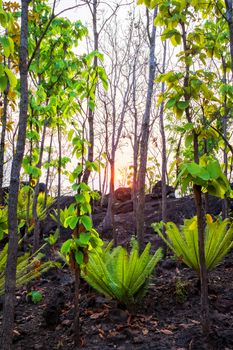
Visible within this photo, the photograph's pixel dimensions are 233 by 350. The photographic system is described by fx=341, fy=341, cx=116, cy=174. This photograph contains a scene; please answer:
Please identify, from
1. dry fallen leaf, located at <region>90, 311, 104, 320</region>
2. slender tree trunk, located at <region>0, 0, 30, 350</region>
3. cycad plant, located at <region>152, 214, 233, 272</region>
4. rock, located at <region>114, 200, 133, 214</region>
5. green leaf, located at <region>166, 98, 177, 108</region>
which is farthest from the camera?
rock, located at <region>114, 200, 133, 214</region>

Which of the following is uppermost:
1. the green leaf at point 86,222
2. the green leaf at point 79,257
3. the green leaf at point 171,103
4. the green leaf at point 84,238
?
the green leaf at point 171,103

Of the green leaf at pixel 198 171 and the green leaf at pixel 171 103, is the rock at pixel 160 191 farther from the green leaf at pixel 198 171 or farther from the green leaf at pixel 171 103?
the green leaf at pixel 198 171

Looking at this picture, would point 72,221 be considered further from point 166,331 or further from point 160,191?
point 160,191

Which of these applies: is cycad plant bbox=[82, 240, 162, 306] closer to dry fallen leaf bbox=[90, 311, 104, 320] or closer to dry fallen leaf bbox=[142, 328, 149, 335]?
dry fallen leaf bbox=[90, 311, 104, 320]

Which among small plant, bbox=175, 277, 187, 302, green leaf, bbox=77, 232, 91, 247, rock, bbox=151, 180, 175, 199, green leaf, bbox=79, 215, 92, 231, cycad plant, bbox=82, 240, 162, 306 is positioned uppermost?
rock, bbox=151, 180, 175, 199

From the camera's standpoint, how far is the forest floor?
9.78ft

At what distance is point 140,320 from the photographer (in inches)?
135

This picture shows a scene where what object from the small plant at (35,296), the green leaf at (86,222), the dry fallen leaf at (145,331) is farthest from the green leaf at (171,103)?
the small plant at (35,296)

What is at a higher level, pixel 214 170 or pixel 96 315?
pixel 214 170

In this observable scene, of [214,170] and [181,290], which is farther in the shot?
[181,290]

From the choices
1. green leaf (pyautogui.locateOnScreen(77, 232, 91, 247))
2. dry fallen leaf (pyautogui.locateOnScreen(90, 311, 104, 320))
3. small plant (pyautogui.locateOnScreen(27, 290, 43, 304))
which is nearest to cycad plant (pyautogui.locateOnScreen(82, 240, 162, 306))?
dry fallen leaf (pyautogui.locateOnScreen(90, 311, 104, 320))

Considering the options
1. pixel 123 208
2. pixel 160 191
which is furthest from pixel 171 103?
pixel 160 191


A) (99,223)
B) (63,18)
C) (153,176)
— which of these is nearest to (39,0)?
(63,18)

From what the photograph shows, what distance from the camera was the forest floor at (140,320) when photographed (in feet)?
9.78
